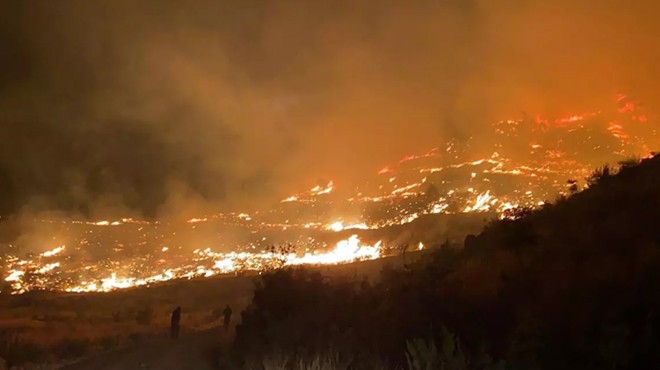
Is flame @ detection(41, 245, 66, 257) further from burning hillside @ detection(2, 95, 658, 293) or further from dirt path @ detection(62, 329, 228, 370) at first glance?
dirt path @ detection(62, 329, 228, 370)

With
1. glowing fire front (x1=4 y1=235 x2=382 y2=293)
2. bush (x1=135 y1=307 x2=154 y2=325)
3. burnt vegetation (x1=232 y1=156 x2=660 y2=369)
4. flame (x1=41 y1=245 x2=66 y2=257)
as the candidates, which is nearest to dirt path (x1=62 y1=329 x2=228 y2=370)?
burnt vegetation (x1=232 y1=156 x2=660 y2=369)

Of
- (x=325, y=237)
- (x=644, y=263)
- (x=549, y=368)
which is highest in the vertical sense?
(x=325, y=237)

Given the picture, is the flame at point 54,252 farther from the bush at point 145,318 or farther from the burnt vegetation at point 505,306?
the burnt vegetation at point 505,306

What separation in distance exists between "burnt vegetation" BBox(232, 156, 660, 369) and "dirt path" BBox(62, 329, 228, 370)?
1116mm

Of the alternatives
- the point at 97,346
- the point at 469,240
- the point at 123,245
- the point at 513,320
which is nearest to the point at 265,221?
the point at 123,245

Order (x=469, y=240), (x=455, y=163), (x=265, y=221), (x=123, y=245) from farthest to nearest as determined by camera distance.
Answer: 1. (x=123, y=245)
2. (x=265, y=221)
3. (x=455, y=163)
4. (x=469, y=240)

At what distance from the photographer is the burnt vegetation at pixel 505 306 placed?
894 centimetres

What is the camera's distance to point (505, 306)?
11.3 metres

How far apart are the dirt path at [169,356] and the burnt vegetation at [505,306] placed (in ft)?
3.66

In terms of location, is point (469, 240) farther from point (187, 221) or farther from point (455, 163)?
point (187, 221)

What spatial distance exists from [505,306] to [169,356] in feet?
29.6

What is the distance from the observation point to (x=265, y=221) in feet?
253

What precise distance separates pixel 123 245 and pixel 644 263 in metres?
84.7

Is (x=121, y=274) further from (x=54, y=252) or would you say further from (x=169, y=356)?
(x=169, y=356)
